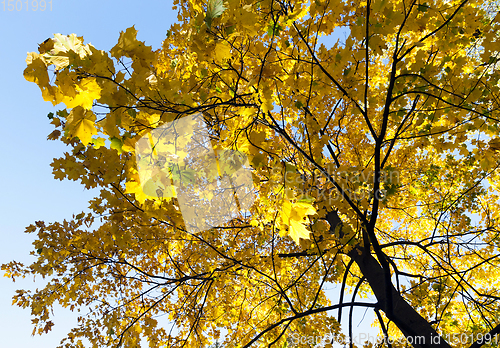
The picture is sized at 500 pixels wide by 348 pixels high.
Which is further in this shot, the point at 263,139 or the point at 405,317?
the point at 405,317

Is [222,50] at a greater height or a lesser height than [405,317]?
greater

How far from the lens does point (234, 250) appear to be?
3984 mm

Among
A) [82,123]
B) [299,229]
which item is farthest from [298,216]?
[82,123]

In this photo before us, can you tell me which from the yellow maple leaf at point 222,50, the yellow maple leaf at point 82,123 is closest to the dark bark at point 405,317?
the yellow maple leaf at point 222,50

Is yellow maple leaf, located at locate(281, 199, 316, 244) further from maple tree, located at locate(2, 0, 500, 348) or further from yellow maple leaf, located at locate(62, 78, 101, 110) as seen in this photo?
yellow maple leaf, located at locate(62, 78, 101, 110)

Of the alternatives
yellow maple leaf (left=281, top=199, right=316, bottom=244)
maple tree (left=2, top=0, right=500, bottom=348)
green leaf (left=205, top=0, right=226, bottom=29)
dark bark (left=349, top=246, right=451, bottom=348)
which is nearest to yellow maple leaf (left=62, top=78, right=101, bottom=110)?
maple tree (left=2, top=0, right=500, bottom=348)

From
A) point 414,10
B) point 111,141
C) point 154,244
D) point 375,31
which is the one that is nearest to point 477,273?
point 414,10

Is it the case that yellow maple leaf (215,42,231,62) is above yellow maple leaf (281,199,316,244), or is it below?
above

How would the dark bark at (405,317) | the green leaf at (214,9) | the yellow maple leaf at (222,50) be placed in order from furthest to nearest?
the dark bark at (405,317) → the yellow maple leaf at (222,50) → the green leaf at (214,9)

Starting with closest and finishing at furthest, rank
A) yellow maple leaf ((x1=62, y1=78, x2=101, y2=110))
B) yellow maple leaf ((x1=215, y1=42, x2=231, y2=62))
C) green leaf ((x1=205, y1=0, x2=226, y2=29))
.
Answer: green leaf ((x1=205, y1=0, x2=226, y2=29)) → yellow maple leaf ((x1=62, y1=78, x2=101, y2=110)) → yellow maple leaf ((x1=215, y1=42, x2=231, y2=62))

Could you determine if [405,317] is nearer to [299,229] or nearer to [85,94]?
[299,229]

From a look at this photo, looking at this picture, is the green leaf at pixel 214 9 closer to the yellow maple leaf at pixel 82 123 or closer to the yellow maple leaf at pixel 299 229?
the yellow maple leaf at pixel 82 123

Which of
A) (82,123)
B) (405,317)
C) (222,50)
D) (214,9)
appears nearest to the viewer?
(214,9)

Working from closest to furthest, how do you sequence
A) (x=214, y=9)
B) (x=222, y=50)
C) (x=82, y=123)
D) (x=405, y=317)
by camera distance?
(x=214, y=9)
(x=82, y=123)
(x=222, y=50)
(x=405, y=317)
